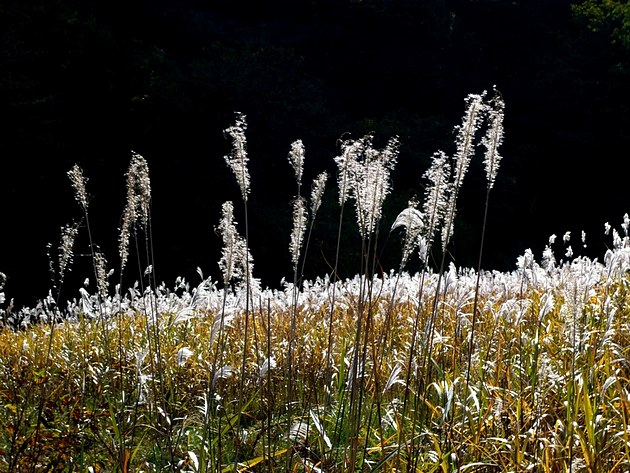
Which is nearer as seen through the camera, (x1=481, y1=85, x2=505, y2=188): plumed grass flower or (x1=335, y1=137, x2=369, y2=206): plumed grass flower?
(x1=481, y1=85, x2=505, y2=188): plumed grass flower

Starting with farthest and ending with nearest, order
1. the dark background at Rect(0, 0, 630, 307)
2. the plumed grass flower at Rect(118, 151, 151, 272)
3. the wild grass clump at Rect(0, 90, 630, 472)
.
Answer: the dark background at Rect(0, 0, 630, 307)
the plumed grass flower at Rect(118, 151, 151, 272)
the wild grass clump at Rect(0, 90, 630, 472)

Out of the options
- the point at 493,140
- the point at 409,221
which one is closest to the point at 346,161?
the point at 409,221

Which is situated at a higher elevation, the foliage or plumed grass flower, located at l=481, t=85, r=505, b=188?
the foliage

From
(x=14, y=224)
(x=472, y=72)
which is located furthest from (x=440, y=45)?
(x=14, y=224)

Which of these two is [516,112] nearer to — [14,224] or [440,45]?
[440,45]

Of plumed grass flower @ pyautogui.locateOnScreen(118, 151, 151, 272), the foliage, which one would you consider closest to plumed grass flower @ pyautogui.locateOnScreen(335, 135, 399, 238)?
plumed grass flower @ pyautogui.locateOnScreen(118, 151, 151, 272)

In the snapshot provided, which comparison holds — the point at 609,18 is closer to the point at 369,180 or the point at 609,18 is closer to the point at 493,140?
the point at 493,140

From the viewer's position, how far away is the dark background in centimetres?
1791

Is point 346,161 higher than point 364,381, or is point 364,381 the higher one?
point 346,161

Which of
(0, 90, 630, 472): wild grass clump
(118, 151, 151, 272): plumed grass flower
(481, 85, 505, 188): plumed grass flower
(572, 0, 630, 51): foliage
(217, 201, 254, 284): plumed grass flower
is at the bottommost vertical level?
(0, 90, 630, 472): wild grass clump

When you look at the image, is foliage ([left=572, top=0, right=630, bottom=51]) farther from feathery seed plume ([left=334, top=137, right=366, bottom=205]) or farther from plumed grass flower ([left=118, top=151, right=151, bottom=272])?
plumed grass flower ([left=118, top=151, right=151, bottom=272])

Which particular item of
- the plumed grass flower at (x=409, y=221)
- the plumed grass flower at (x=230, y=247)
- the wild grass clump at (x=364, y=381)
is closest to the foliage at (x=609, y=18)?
the wild grass clump at (x=364, y=381)

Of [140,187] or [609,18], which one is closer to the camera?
[140,187]

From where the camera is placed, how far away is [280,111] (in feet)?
68.0
